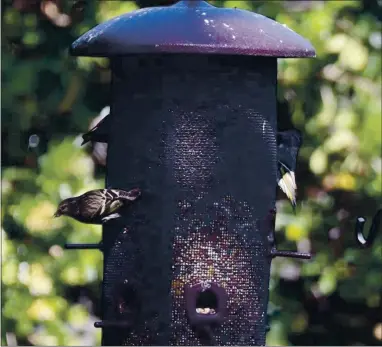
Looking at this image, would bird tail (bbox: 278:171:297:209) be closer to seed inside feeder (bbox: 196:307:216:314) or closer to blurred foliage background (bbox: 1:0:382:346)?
seed inside feeder (bbox: 196:307:216:314)

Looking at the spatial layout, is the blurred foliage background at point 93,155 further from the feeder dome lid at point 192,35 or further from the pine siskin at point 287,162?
the feeder dome lid at point 192,35

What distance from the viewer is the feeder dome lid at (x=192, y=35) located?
108 inches

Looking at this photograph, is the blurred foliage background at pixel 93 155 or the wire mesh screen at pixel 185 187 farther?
the blurred foliage background at pixel 93 155

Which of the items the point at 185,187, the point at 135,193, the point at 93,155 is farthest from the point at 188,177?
the point at 93,155

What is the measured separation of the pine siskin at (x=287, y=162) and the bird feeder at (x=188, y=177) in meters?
0.15

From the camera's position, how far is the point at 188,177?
9.52 feet

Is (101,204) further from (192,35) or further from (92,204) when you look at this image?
(192,35)

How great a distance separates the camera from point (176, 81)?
9.45ft

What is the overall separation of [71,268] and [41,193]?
0.92 feet

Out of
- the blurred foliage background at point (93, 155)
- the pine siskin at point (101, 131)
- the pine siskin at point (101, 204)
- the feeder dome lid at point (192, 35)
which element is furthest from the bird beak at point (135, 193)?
the blurred foliage background at point (93, 155)

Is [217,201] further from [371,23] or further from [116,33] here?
[371,23]

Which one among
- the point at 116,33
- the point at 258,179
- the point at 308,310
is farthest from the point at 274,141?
the point at 308,310

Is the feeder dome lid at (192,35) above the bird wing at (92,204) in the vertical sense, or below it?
above

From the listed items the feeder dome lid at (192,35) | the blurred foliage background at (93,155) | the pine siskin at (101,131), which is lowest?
the blurred foliage background at (93,155)
